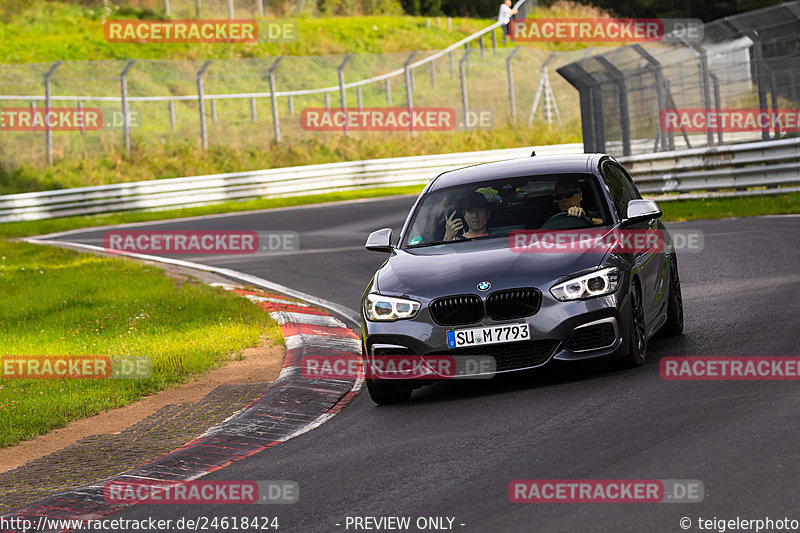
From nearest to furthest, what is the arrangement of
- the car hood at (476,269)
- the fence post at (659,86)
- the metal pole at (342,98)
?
the car hood at (476,269) → the fence post at (659,86) → the metal pole at (342,98)

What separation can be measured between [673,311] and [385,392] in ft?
8.91

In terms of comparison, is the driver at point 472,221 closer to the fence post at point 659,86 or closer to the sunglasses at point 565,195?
the sunglasses at point 565,195

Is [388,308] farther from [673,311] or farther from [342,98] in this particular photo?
[342,98]

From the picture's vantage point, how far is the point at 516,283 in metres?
7.84

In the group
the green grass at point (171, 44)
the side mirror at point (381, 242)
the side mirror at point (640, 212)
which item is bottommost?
the side mirror at point (381, 242)

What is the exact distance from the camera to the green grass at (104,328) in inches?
371

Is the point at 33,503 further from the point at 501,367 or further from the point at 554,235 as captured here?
the point at 554,235

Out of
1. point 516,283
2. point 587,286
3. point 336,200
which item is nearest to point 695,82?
point 336,200

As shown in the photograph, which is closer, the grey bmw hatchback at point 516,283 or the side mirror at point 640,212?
the grey bmw hatchback at point 516,283

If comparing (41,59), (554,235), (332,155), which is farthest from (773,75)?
(41,59)

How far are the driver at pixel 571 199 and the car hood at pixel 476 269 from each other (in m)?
0.73

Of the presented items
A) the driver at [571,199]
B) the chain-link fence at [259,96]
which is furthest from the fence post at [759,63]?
the chain-link fence at [259,96]

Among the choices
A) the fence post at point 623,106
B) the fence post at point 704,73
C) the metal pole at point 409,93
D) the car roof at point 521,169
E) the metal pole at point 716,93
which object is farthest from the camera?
the metal pole at point 409,93

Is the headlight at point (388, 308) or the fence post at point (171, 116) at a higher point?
the fence post at point (171, 116)
